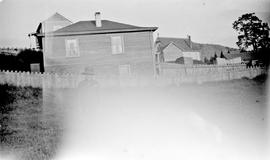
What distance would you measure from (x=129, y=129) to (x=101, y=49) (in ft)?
29.8

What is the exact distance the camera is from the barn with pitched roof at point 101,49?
1357cm

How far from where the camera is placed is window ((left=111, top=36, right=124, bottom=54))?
1430 cm

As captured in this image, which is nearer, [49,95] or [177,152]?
[177,152]

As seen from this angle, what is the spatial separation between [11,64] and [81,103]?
745cm

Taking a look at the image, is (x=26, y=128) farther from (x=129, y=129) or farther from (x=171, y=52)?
(x=171, y=52)

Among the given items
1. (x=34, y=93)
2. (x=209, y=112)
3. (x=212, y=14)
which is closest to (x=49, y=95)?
(x=34, y=93)

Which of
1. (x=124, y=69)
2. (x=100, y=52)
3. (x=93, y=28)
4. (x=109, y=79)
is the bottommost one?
(x=109, y=79)

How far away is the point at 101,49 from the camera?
14.0m

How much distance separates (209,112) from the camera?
6.83 meters

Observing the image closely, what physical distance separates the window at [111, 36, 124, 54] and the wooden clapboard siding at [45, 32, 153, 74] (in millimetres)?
176

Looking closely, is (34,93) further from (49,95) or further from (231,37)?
Result: (231,37)

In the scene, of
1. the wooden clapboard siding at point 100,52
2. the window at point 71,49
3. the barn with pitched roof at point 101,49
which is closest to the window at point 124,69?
the barn with pitched roof at point 101,49

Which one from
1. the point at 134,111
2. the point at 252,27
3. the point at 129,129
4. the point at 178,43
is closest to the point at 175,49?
the point at 178,43

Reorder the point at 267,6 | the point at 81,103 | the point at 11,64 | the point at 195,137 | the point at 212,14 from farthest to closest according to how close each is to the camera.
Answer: the point at 11,64 → the point at 81,103 → the point at 212,14 → the point at 267,6 → the point at 195,137
